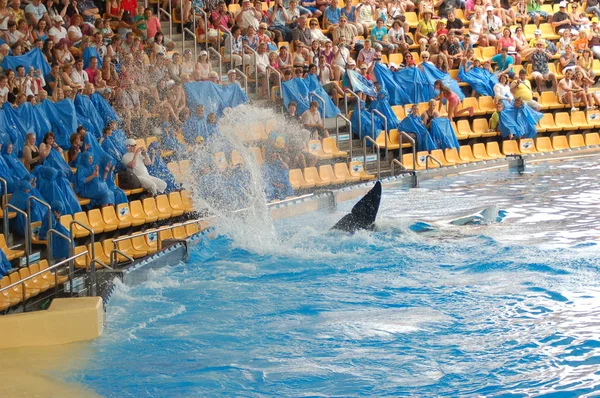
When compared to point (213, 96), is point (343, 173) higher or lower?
lower

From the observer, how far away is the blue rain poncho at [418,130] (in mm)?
17984

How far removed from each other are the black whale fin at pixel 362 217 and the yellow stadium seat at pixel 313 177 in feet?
10.4

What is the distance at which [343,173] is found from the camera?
53.7 ft

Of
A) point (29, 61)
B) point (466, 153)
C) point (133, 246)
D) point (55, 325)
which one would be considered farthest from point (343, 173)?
point (55, 325)

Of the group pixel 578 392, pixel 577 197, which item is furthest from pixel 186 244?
pixel 577 197

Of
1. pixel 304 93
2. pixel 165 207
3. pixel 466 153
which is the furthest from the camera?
pixel 466 153

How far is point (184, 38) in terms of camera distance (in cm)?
1747

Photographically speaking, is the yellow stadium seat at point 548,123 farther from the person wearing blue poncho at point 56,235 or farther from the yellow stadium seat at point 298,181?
the person wearing blue poncho at point 56,235

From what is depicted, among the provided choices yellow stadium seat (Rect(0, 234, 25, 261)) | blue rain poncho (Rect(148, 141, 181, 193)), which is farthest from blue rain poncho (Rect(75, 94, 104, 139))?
yellow stadium seat (Rect(0, 234, 25, 261))

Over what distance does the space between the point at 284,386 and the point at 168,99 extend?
8238 mm

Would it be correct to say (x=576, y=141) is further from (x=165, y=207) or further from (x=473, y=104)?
(x=165, y=207)

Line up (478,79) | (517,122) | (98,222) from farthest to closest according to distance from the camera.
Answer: (478,79)
(517,122)
(98,222)

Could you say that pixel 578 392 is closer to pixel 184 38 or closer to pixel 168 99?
pixel 168 99

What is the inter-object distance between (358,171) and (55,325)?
8.56 meters
